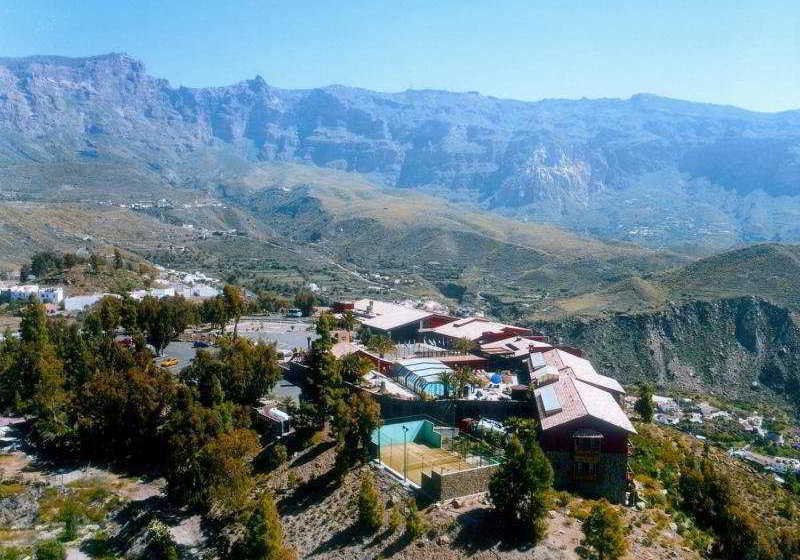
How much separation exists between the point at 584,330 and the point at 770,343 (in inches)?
934

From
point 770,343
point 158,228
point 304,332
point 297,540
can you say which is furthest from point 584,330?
point 158,228

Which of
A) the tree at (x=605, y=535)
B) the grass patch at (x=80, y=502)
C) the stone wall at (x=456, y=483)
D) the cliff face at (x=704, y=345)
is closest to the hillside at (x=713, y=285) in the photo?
the cliff face at (x=704, y=345)

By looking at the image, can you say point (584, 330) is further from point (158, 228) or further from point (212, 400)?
point (158, 228)

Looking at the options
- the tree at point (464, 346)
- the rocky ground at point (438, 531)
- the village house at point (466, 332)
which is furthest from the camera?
the village house at point (466, 332)

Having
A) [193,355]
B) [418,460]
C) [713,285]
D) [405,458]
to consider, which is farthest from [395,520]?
[713,285]

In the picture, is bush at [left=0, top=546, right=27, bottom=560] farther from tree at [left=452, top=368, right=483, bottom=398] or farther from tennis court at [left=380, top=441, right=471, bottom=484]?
tree at [left=452, top=368, right=483, bottom=398]

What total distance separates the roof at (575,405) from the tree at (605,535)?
5811 mm

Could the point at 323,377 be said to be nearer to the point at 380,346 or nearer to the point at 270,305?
the point at 380,346

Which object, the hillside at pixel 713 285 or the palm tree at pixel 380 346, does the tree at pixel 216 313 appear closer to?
the palm tree at pixel 380 346

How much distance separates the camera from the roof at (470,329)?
45.8 meters

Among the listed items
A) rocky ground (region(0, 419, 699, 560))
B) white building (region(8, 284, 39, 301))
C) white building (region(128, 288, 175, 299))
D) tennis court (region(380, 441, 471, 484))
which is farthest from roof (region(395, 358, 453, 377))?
white building (region(8, 284, 39, 301))

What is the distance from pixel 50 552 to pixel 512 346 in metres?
28.0

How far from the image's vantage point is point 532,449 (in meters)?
21.6

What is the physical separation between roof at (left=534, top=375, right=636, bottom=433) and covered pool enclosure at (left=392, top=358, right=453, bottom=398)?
4.77 meters
